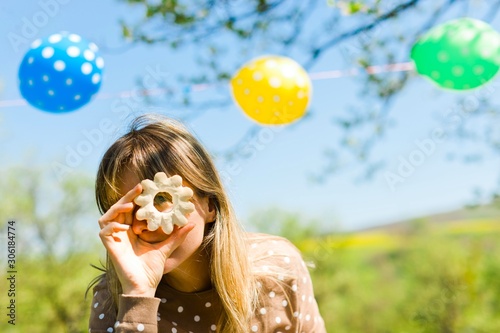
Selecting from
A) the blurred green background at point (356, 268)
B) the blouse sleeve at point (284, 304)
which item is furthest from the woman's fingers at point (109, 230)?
the blurred green background at point (356, 268)

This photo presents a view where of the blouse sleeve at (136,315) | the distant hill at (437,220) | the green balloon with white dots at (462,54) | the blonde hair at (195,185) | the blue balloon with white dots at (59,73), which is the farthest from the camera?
the distant hill at (437,220)

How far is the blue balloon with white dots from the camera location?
10.0 ft

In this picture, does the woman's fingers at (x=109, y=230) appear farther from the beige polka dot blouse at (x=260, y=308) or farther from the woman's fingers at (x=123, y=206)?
the beige polka dot blouse at (x=260, y=308)

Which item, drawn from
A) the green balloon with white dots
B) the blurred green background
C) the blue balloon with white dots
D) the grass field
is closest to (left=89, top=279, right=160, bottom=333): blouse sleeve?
the blue balloon with white dots

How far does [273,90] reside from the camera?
322cm

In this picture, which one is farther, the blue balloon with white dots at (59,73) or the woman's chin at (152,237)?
the blue balloon with white dots at (59,73)

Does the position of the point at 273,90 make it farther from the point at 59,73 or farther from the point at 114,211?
the point at 114,211

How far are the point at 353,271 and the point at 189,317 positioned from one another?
1739cm

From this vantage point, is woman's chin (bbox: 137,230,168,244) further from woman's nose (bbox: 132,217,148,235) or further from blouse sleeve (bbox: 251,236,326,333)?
blouse sleeve (bbox: 251,236,326,333)

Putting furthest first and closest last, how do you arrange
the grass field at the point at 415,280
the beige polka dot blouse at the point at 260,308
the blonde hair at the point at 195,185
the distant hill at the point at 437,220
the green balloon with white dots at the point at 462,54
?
the distant hill at the point at 437,220
the grass field at the point at 415,280
the green balloon with white dots at the point at 462,54
the beige polka dot blouse at the point at 260,308
the blonde hair at the point at 195,185

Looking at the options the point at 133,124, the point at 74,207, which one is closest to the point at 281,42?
the point at 133,124

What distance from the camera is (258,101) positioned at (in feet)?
10.8

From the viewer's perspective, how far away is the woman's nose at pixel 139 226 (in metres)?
1.62

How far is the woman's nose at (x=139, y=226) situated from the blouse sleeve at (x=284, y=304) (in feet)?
1.25
